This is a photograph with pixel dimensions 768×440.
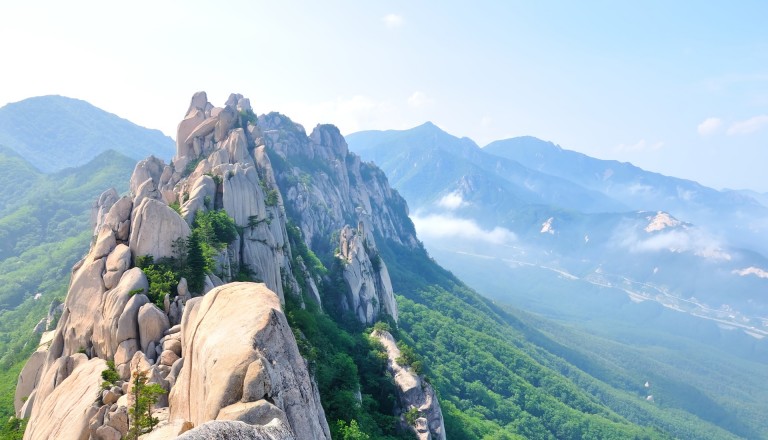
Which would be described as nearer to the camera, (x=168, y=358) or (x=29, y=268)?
(x=168, y=358)

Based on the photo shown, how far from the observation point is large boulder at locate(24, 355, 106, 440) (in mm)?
22156

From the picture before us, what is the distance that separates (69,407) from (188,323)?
7615 millimetres

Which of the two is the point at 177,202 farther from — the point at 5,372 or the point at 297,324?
the point at 5,372

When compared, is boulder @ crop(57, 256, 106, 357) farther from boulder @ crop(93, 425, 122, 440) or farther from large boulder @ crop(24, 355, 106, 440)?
boulder @ crop(93, 425, 122, 440)

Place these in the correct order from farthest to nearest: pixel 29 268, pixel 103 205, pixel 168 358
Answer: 1. pixel 29 268
2. pixel 103 205
3. pixel 168 358

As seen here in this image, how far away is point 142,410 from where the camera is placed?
19281 mm

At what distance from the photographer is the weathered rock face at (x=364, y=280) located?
247 feet

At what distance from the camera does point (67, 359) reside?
95.6 feet

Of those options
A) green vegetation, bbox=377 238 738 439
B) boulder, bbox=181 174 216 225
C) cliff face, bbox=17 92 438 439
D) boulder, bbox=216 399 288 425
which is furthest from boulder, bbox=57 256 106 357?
green vegetation, bbox=377 238 738 439

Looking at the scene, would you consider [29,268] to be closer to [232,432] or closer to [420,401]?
[420,401]

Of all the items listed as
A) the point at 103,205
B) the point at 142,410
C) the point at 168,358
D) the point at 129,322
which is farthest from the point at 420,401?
the point at 103,205

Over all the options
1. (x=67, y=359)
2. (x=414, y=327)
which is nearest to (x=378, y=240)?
(x=414, y=327)

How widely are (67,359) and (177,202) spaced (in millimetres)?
22657

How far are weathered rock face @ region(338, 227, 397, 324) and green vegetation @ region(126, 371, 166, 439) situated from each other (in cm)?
5369
